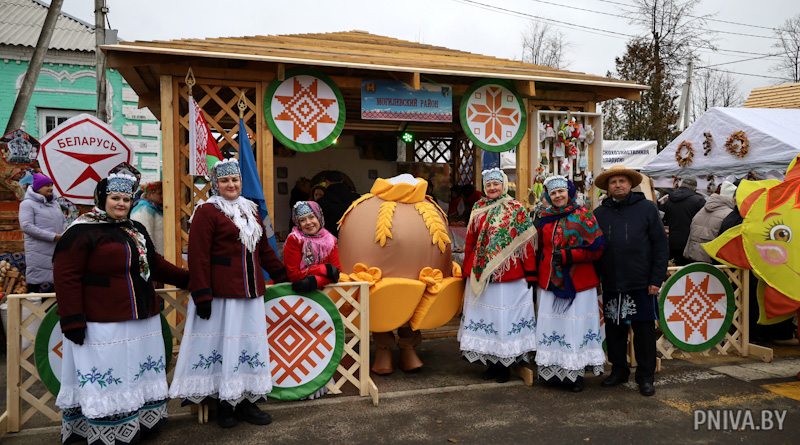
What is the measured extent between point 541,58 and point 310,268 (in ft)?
83.6

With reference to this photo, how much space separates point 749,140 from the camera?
9719mm

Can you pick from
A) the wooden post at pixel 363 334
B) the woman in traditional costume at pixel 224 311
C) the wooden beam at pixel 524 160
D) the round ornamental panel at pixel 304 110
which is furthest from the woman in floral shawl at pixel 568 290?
the round ornamental panel at pixel 304 110

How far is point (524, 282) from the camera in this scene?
14.0 feet

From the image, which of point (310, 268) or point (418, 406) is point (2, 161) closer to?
point (310, 268)

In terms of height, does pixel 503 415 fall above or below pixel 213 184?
below

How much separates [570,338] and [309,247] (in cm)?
208

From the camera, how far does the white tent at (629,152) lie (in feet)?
46.6

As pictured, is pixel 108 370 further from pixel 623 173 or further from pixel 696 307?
pixel 696 307

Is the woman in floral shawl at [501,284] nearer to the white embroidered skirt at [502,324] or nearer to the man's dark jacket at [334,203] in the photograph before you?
the white embroidered skirt at [502,324]

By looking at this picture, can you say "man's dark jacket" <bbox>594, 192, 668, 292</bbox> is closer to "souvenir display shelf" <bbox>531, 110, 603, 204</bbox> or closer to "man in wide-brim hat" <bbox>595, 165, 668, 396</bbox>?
"man in wide-brim hat" <bbox>595, 165, 668, 396</bbox>

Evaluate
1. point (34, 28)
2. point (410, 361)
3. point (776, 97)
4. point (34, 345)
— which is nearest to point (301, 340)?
point (410, 361)

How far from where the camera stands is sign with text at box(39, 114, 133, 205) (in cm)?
400

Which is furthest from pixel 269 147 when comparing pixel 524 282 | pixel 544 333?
pixel 544 333

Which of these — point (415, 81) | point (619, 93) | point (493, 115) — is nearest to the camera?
point (415, 81)
